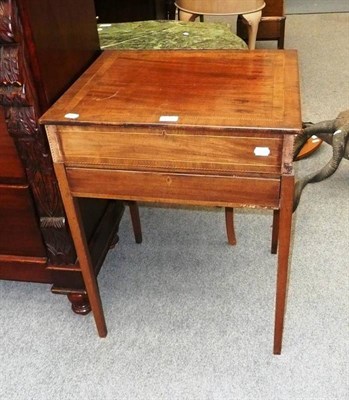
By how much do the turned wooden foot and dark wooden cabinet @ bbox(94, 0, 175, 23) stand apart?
183 centimetres

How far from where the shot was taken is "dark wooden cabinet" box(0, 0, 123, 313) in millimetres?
1062

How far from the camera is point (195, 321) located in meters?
1.50

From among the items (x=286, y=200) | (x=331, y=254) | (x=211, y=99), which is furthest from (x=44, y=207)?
(x=331, y=254)

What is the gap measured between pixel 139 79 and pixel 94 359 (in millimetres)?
820

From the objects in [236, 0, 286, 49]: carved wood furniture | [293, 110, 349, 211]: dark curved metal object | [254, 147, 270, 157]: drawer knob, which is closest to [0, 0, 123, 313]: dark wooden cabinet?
[254, 147, 270, 157]: drawer knob

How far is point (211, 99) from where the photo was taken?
108cm

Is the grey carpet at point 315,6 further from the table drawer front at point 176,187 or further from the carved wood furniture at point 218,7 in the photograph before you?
the table drawer front at point 176,187

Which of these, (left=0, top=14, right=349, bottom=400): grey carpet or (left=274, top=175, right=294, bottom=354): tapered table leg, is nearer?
(left=274, top=175, right=294, bottom=354): tapered table leg

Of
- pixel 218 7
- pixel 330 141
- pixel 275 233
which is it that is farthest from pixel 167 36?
pixel 275 233

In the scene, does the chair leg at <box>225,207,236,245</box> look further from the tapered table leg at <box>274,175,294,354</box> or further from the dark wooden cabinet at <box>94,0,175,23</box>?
Result: the dark wooden cabinet at <box>94,0,175,23</box>

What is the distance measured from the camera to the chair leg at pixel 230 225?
1731 millimetres

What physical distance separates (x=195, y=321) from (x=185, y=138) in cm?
72

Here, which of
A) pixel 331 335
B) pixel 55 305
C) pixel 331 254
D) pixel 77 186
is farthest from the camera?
pixel 331 254

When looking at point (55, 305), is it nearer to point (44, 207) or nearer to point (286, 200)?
point (44, 207)
